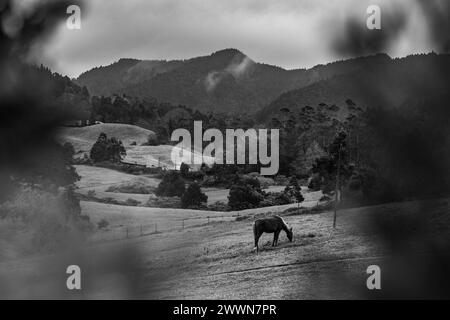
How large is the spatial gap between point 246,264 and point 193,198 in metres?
49.6

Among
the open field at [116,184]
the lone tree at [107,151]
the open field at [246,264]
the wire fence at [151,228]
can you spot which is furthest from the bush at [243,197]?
the lone tree at [107,151]

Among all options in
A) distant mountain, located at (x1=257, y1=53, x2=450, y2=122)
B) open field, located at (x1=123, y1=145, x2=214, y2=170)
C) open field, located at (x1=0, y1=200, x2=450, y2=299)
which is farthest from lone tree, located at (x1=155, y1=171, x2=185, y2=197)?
distant mountain, located at (x1=257, y1=53, x2=450, y2=122)

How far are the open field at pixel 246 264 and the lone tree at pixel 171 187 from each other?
46.0 metres

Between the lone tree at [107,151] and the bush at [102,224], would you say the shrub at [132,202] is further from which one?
the lone tree at [107,151]

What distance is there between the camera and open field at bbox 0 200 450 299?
93.0 ft

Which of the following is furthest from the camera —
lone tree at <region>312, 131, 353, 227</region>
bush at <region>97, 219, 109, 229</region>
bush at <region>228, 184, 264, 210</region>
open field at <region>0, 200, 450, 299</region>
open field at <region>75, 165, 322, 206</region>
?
bush at <region>228, 184, 264, 210</region>

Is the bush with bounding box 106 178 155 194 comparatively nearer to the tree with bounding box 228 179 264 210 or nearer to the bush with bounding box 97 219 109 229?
the tree with bounding box 228 179 264 210

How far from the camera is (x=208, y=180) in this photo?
10406 cm

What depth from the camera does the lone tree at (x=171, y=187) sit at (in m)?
94.1

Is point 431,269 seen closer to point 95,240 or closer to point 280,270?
point 280,270

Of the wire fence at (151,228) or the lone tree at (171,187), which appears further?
the lone tree at (171,187)

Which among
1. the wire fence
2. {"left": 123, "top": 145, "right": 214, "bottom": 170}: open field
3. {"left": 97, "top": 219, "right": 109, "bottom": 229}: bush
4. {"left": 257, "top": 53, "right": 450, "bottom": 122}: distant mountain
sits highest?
{"left": 257, "top": 53, "right": 450, "bottom": 122}: distant mountain

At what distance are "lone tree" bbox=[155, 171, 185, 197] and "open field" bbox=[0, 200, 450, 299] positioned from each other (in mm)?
45977

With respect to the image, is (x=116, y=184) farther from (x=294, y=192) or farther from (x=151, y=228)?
(x=151, y=228)
